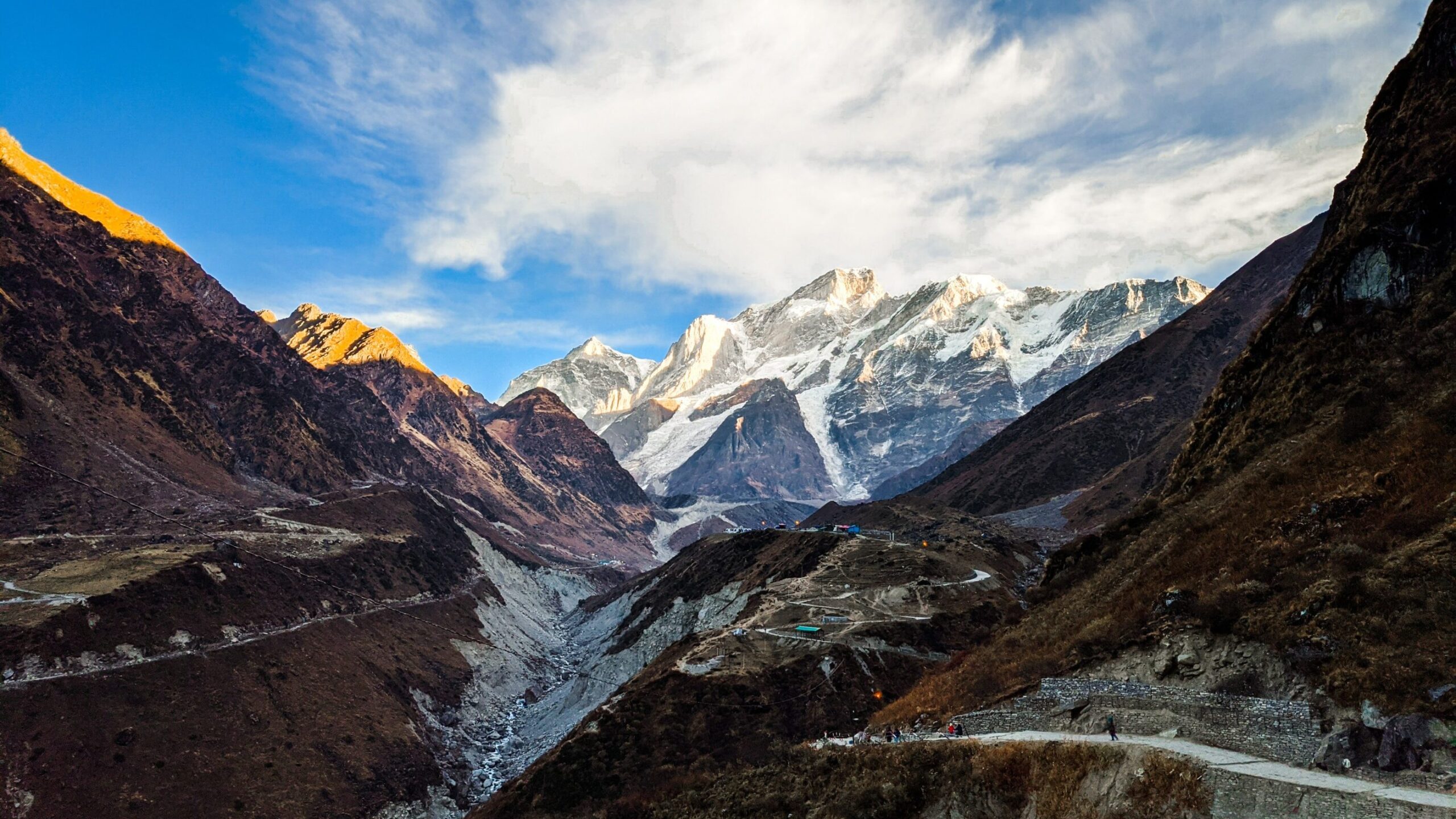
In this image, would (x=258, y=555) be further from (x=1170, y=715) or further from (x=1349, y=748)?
(x=1349, y=748)

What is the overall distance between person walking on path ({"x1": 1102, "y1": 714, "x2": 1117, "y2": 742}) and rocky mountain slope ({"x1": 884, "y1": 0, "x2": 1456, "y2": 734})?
151 inches

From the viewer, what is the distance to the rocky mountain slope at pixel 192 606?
7231cm

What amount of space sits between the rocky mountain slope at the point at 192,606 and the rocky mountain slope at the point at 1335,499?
2737 inches

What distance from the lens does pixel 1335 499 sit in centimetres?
3334

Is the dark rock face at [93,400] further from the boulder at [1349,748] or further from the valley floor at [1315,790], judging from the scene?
the boulder at [1349,748]

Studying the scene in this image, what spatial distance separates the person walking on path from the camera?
2742cm

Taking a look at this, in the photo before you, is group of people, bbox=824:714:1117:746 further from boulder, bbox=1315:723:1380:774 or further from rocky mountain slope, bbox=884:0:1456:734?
boulder, bbox=1315:723:1380:774

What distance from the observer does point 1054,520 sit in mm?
181500

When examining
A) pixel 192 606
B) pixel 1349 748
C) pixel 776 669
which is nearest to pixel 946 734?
pixel 1349 748

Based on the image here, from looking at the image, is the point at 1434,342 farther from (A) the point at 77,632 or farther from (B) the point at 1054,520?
(B) the point at 1054,520

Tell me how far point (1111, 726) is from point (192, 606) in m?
110

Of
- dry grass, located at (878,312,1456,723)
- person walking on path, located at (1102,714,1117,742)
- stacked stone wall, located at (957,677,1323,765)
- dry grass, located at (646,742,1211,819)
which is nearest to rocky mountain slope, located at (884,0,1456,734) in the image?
dry grass, located at (878,312,1456,723)

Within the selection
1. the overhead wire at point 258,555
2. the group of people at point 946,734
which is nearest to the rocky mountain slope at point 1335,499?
the group of people at point 946,734

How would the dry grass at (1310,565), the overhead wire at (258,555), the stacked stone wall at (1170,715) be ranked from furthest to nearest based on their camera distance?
the overhead wire at (258,555)
the dry grass at (1310,565)
the stacked stone wall at (1170,715)
